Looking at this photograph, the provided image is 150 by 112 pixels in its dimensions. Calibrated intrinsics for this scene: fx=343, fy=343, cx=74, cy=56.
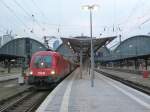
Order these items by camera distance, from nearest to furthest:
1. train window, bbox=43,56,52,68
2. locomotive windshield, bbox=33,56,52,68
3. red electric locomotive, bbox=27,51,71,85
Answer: red electric locomotive, bbox=27,51,71,85 → locomotive windshield, bbox=33,56,52,68 → train window, bbox=43,56,52,68

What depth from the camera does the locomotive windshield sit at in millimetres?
27031

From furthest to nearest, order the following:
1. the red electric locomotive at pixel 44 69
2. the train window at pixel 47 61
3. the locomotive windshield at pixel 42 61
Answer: the train window at pixel 47 61 < the locomotive windshield at pixel 42 61 < the red electric locomotive at pixel 44 69

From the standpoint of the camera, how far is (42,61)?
89.8 feet

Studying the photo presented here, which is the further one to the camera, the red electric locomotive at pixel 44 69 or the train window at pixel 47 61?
the train window at pixel 47 61

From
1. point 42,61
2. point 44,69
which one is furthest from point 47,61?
point 44,69

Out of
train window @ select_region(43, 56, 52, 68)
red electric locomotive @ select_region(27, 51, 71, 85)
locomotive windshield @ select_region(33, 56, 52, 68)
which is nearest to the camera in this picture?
red electric locomotive @ select_region(27, 51, 71, 85)

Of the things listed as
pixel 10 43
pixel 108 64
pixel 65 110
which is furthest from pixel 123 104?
pixel 108 64

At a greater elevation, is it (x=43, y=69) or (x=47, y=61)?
(x=47, y=61)

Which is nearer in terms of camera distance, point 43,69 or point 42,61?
point 43,69

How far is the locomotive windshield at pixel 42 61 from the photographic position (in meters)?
27.0

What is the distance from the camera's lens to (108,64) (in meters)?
156

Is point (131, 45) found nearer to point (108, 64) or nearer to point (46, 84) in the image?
point (108, 64)

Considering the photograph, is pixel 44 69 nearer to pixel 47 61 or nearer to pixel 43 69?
pixel 43 69

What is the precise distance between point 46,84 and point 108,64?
428 ft
